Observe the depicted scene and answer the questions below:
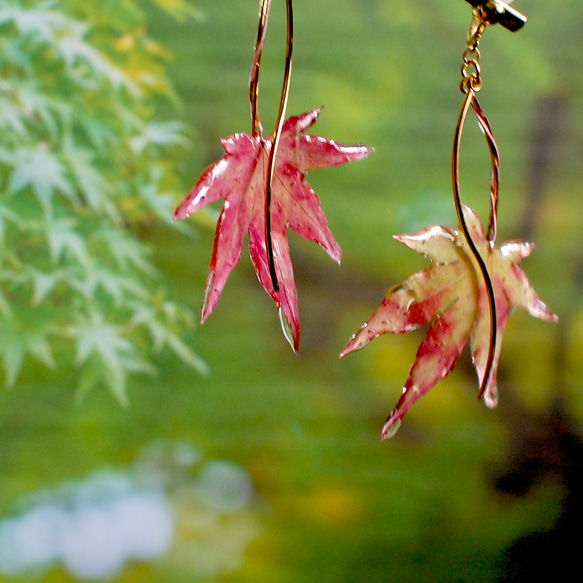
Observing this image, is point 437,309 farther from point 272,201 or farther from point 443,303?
point 272,201

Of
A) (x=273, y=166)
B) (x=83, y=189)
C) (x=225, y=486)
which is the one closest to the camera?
(x=273, y=166)

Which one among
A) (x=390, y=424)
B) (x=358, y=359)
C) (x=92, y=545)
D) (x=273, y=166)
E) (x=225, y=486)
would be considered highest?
(x=273, y=166)

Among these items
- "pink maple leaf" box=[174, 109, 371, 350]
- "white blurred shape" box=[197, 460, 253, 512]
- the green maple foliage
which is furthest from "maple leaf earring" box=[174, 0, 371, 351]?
"white blurred shape" box=[197, 460, 253, 512]

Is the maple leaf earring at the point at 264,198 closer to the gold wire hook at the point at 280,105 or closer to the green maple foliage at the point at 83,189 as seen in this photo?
the gold wire hook at the point at 280,105

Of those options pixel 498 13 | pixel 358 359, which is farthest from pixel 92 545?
pixel 498 13

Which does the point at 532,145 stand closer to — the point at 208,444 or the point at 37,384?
the point at 208,444

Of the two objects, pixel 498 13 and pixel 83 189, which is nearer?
pixel 498 13
